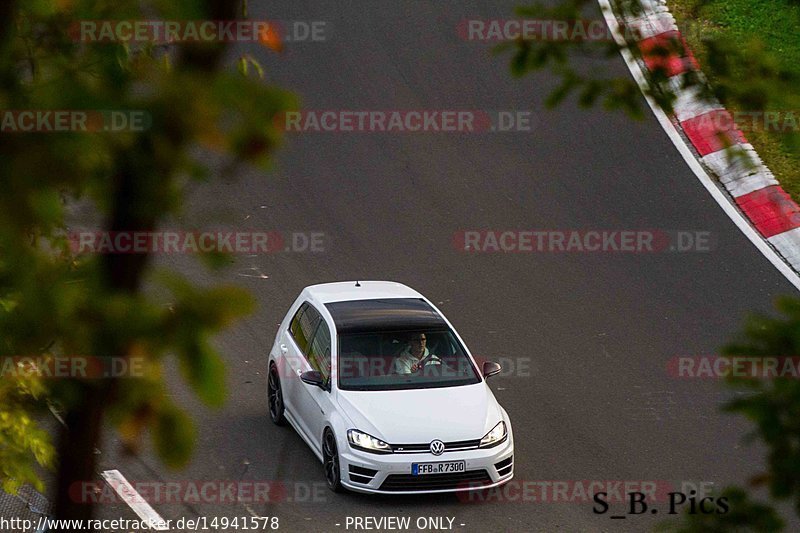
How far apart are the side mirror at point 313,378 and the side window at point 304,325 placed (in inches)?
32.9

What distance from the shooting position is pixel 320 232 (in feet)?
50.9

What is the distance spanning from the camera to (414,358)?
11266 millimetres

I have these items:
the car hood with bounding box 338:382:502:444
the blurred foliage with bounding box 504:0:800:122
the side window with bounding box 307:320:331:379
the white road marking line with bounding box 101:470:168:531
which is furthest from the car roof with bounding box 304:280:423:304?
the blurred foliage with bounding box 504:0:800:122

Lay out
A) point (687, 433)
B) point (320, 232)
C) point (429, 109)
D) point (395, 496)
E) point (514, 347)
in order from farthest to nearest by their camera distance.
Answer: point (429, 109) < point (320, 232) < point (514, 347) < point (687, 433) < point (395, 496)

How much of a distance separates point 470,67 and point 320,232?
481 centimetres

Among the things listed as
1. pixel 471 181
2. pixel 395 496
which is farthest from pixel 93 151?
pixel 471 181

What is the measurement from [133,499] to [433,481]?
9.01ft

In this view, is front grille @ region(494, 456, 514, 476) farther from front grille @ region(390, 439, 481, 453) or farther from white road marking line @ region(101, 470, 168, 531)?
white road marking line @ region(101, 470, 168, 531)

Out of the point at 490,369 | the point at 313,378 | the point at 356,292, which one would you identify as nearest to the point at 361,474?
the point at 313,378

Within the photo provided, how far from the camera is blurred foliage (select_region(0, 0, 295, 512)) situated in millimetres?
2072

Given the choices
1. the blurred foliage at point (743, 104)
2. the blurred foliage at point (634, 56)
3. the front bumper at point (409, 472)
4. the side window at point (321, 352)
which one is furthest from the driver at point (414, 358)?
the blurred foliage at point (634, 56)

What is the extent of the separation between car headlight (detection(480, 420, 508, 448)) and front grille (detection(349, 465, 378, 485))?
1.04 m

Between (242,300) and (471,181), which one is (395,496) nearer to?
(471,181)

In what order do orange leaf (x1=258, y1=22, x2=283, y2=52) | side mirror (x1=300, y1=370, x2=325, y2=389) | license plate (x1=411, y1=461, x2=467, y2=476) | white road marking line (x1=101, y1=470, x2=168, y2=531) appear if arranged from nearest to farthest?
orange leaf (x1=258, y1=22, x2=283, y2=52) → white road marking line (x1=101, y1=470, x2=168, y2=531) → license plate (x1=411, y1=461, x2=467, y2=476) → side mirror (x1=300, y1=370, x2=325, y2=389)
